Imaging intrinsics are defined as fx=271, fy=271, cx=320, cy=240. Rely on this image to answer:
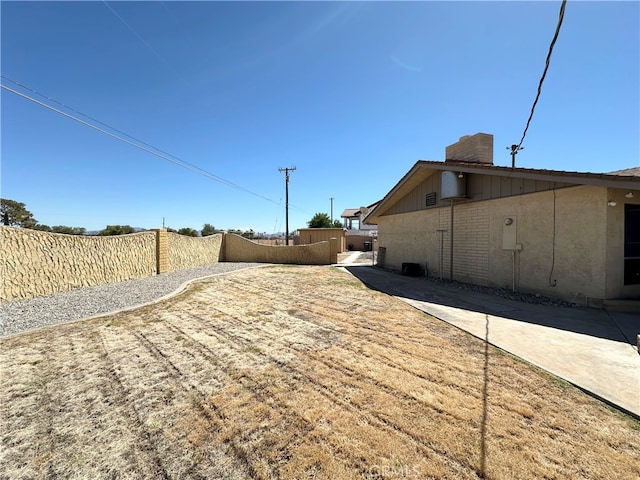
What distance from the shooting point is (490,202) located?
841 centimetres

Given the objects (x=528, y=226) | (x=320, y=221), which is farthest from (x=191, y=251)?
(x=320, y=221)

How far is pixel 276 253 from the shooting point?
57.3ft

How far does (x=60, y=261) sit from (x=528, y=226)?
13.3 m

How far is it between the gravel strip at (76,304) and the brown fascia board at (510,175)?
966 centimetres

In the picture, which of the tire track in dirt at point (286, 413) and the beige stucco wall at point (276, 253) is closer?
the tire track in dirt at point (286, 413)

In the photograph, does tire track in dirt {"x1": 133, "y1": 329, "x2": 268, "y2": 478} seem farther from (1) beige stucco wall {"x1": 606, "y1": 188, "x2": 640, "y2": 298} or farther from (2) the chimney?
(2) the chimney

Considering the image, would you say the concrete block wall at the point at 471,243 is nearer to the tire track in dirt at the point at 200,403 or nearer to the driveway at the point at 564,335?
the driveway at the point at 564,335

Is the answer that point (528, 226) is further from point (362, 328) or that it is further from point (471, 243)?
point (362, 328)

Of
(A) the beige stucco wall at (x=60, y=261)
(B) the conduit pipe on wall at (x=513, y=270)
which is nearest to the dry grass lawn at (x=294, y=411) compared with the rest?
(A) the beige stucco wall at (x=60, y=261)

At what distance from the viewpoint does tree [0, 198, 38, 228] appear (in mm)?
24672

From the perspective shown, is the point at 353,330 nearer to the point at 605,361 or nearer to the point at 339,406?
the point at 339,406

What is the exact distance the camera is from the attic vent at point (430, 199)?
35.5 feet

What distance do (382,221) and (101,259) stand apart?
12625mm

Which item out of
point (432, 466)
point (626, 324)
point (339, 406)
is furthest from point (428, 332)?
point (626, 324)
